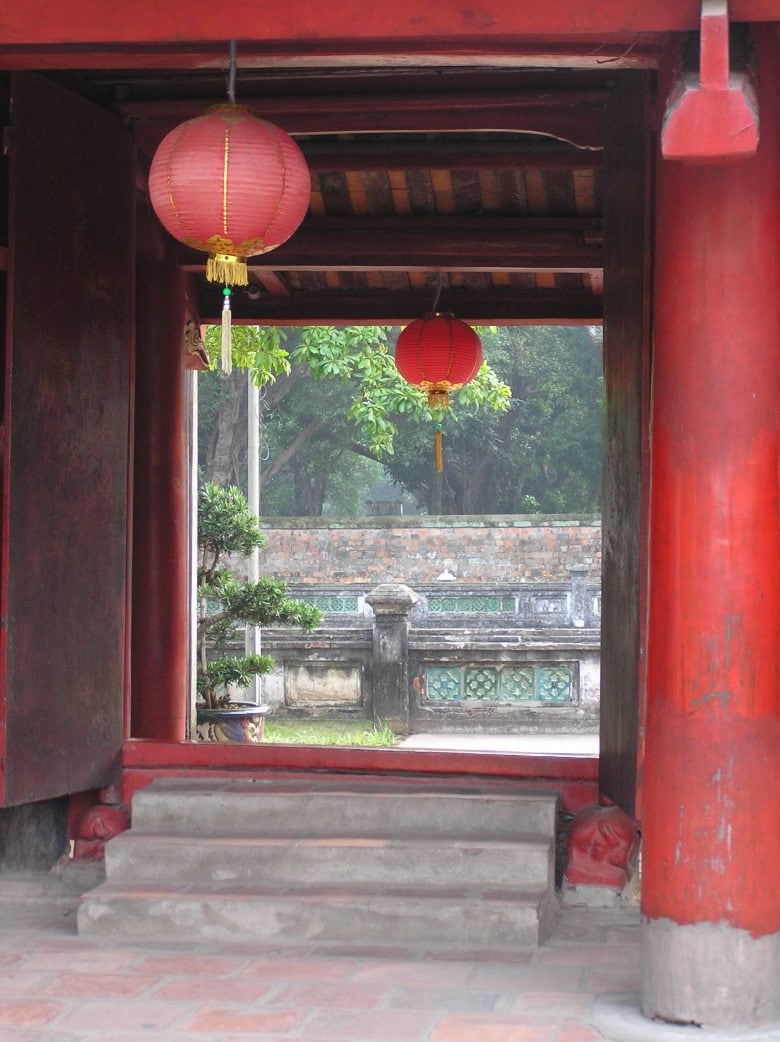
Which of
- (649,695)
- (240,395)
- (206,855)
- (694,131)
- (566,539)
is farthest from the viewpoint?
(240,395)

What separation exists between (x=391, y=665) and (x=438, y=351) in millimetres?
5956

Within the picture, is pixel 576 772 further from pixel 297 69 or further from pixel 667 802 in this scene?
pixel 297 69

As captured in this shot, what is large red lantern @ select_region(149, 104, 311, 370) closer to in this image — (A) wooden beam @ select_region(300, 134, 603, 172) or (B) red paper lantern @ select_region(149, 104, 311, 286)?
(B) red paper lantern @ select_region(149, 104, 311, 286)

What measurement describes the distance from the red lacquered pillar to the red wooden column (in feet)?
13.9

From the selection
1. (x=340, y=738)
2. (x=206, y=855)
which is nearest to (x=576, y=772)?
(x=206, y=855)

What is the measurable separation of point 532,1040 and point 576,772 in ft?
5.78

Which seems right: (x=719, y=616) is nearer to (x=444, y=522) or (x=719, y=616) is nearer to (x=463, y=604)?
(x=463, y=604)

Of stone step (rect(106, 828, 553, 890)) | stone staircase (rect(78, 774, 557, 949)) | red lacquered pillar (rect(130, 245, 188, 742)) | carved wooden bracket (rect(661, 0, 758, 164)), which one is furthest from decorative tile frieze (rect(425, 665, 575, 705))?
carved wooden bracket (rect(661, 0, 758, 164))

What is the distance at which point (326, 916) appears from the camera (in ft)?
15.4

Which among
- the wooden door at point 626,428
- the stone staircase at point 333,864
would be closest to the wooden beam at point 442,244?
the wooden door at point 626,428

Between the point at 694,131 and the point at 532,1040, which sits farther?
the point at 532,1040

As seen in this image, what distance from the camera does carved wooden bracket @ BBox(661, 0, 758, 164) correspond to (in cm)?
335

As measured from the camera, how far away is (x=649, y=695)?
3.95 meters

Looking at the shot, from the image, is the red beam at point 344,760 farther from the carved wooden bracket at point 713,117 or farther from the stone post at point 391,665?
the stone post at point 391,665
